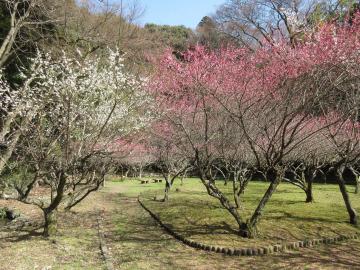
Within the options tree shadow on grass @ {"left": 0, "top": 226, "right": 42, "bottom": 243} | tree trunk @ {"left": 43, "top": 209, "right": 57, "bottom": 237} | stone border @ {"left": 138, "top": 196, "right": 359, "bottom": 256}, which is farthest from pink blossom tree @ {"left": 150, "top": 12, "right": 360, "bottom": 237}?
tree shadow on grass @ {"left": 0, "top": 226, "right": 42, "bottom": 243}

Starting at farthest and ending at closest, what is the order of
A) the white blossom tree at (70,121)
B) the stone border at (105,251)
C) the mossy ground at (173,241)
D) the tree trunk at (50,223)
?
1. the tree trunk at (50,223)
2. the white blossom tree at (70,121)
3. the mossy ground at (173,241)
4. the stone border at (105,251)

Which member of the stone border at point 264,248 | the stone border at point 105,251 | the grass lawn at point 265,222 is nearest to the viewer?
the stone border at point 105,251

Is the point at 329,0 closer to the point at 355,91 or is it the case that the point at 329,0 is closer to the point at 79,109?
the point at 355,91

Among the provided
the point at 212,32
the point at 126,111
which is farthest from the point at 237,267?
the point at 212,32

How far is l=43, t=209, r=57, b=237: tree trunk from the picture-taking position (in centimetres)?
953

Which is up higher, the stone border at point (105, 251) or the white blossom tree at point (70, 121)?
the white blossom tree at point (70, 121)

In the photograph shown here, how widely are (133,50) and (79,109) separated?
7.61 m

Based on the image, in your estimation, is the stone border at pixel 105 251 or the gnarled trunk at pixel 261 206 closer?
the stone border at pixel 105 251

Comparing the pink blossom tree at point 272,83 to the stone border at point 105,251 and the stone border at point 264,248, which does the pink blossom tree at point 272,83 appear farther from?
the stone border at point 105,251

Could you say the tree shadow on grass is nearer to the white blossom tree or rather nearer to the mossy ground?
the mossy ground

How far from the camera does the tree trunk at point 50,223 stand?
375 inches

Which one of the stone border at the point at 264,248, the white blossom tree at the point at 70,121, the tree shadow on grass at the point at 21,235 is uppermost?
the white blossom tree at the point at 70,121

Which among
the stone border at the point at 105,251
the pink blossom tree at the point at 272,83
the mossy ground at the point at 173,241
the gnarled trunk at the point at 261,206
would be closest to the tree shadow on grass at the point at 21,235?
the mossy ground at the point at 173,241

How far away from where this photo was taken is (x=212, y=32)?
2752 cm
